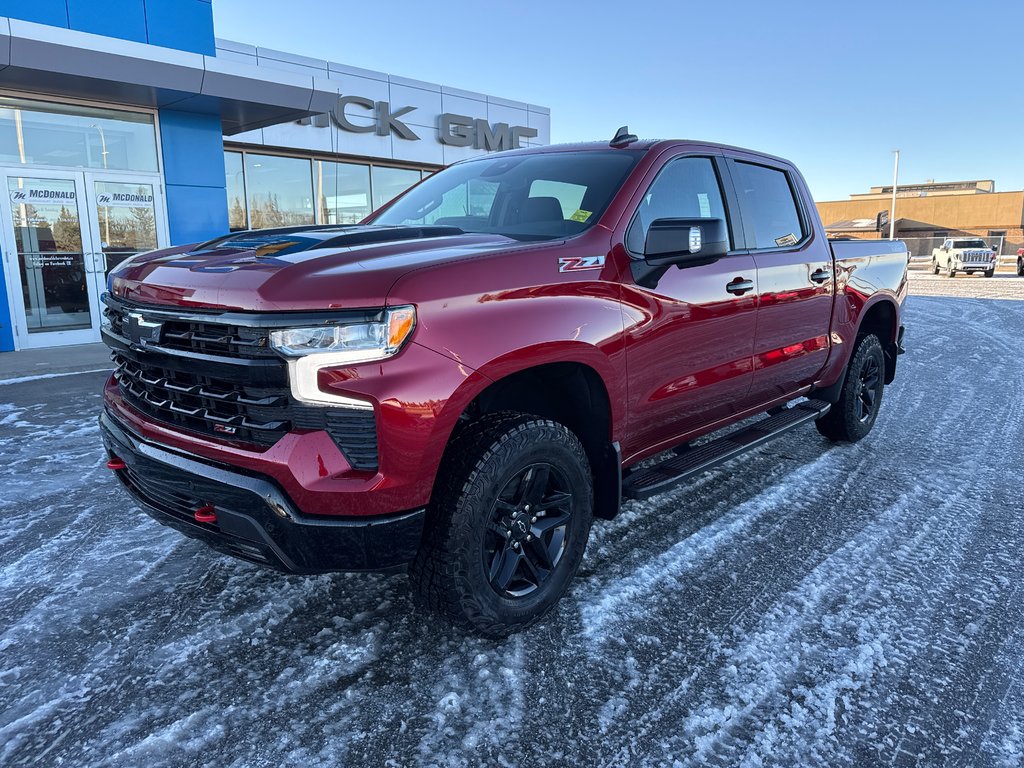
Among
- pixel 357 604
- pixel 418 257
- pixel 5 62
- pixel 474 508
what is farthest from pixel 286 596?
pixel 5 62

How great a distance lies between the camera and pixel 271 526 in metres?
2.19

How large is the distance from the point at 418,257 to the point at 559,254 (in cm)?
58

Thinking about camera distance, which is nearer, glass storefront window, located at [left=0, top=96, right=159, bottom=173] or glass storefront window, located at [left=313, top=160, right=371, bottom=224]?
glass storefront window, located at [left=0, top=96, right=159, bottom=173]

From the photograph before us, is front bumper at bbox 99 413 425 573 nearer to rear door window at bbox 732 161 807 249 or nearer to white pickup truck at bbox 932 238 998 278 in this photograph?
rear door window at bbox 732 161 807 249

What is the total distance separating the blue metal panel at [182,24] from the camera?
34.7 feet

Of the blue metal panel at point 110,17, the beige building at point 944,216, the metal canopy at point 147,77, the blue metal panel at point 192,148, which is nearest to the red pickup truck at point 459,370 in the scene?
the metal canopy at point 147,77

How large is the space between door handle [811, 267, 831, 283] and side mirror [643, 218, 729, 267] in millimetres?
1416

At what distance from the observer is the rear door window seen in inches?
155

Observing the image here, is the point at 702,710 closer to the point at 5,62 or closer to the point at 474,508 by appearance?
the point at 474,508

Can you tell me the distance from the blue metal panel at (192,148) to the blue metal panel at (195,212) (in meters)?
0.13

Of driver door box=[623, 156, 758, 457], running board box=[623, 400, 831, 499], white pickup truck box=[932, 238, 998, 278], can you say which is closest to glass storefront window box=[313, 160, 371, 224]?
running board box=[623, 400, 831, 499]

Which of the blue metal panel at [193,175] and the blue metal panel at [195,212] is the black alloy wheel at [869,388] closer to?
the blue metal panel at [195,212]

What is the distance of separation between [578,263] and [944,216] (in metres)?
69.8

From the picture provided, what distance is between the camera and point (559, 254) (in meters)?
2.69
